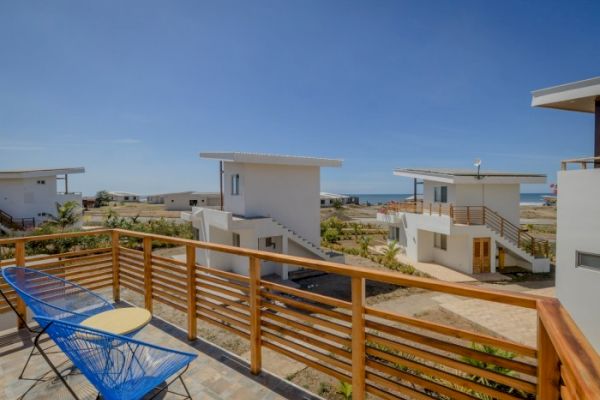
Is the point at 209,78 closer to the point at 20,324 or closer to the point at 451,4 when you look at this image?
the point at 451,4

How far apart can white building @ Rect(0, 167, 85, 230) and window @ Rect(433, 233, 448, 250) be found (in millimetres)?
27450

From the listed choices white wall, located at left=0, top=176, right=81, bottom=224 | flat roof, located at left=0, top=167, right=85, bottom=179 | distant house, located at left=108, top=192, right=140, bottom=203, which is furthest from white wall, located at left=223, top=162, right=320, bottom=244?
distant house, located at left=108, top=192, right=140, bottom=203

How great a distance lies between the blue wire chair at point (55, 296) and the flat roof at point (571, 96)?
13086mm

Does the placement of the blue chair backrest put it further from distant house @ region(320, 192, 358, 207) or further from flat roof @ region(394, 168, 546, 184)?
distant house @ region(320, 192, 358, 207)

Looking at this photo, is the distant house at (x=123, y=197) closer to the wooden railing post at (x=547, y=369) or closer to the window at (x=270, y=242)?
the window at (x=270, y=242)

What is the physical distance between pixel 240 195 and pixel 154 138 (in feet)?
57.4

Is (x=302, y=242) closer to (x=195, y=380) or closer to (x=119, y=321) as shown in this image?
(x=195, y=380)

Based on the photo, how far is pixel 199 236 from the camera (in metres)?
16.7

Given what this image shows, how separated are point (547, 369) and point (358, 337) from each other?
4.51 feet

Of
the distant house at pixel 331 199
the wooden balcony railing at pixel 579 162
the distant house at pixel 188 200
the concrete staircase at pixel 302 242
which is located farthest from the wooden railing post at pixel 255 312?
the distant house at pixel 331 199

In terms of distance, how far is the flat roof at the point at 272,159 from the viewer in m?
13.8

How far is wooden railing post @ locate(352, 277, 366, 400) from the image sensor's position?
2709 millimetres

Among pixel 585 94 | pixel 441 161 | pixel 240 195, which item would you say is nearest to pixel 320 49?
pixel 240 195

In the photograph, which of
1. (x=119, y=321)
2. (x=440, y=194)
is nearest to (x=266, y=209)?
(x=440, y=194)
